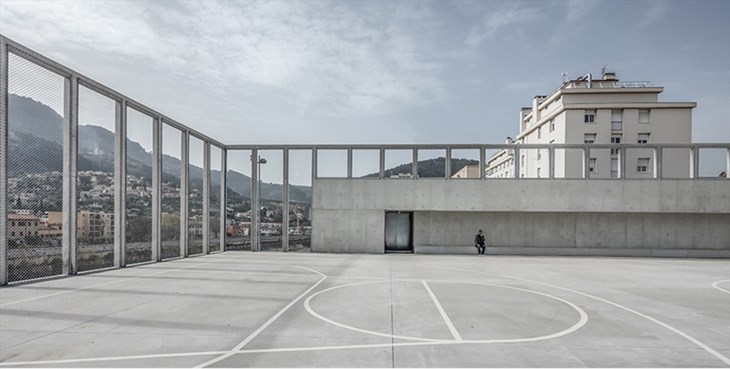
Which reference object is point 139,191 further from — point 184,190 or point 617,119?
point 617,119

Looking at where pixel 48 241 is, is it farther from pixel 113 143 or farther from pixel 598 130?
pixel 598 130

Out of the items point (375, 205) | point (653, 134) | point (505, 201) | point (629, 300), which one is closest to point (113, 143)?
point (375, 205)

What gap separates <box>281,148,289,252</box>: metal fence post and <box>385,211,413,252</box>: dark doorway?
22.8 feet

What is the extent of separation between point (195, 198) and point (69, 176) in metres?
8.91

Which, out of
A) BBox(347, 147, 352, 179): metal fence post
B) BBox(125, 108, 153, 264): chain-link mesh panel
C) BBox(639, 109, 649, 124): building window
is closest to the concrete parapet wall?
BBox(347, 147, 352, 179): metal fence post

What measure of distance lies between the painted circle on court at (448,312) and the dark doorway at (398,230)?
14.0 metres

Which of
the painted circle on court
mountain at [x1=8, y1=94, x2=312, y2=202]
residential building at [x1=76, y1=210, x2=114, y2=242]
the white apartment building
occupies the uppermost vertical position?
the white apartment building

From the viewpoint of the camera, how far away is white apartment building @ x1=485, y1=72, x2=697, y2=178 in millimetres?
44375

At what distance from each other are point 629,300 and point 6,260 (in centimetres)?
1876

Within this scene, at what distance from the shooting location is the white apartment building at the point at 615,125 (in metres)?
44.4

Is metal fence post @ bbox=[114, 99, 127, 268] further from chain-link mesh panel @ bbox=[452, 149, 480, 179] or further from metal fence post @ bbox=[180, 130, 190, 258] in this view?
chain-link mesh panel @ bbox=[452, 149, 480, 179]

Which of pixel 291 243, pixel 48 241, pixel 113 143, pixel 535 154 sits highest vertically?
pixel 535 154

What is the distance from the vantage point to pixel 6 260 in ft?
39.0

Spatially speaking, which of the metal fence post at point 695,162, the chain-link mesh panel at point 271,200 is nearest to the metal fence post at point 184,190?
the chain-link mesh panel at point 271,200
